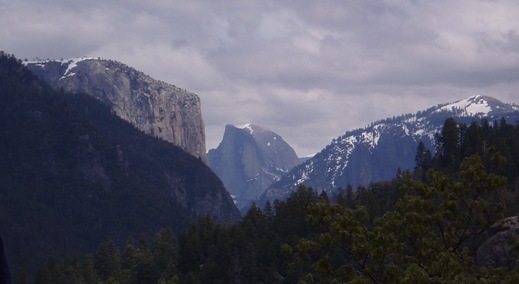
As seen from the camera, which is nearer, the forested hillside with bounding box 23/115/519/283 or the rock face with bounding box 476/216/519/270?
the forested hillside with bounding box 23/115/519/283

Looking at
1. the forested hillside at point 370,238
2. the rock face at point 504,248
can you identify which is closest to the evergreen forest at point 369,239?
the forested hillside at point 370,238

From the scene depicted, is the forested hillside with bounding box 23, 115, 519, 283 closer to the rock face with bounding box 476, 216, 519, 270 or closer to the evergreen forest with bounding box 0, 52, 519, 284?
the evergreen forest with bounding box 0, 52, 519, 284

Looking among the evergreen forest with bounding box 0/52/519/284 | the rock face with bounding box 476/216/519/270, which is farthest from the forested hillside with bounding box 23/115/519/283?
the rock face with bounding box 476/216/519/270

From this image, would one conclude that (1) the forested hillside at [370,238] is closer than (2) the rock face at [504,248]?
Yes

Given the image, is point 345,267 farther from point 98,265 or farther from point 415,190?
→ point 98,265

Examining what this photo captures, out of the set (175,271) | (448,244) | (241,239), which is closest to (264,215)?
(241,239)

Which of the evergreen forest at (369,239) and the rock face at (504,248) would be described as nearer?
the evergreen forest at (369,239)

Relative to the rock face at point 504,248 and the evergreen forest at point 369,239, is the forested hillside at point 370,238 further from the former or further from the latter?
the rock face at point 504,248

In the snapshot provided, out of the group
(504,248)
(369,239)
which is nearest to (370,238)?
(369,239)
